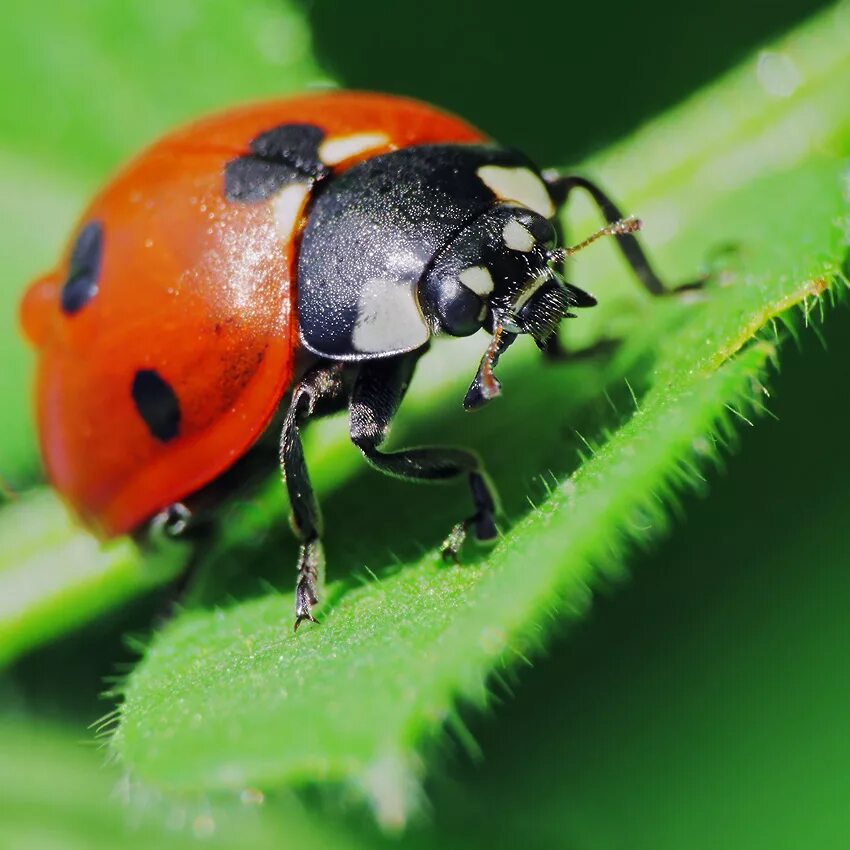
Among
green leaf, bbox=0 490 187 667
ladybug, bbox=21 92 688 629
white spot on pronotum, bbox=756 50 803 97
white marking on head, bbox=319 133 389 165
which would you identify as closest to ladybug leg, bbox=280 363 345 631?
ladybug, bbox=21 92 688 629

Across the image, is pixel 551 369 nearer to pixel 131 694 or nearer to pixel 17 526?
pixel 131 694

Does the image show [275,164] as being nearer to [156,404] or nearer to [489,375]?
[156,404]

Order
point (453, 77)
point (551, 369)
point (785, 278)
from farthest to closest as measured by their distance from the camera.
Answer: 1. point (453, 77)
2. point (551, 369)
3. point (785, 278)

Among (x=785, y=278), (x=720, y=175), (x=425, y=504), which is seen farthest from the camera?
(x=720, y=175)

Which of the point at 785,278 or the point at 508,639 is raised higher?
the point at 785,278

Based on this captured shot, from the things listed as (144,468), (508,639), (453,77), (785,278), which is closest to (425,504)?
(144,468)

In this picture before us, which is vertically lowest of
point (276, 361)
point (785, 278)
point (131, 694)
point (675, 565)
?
point (675, 565)

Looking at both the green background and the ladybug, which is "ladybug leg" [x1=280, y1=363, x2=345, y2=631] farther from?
the green background
